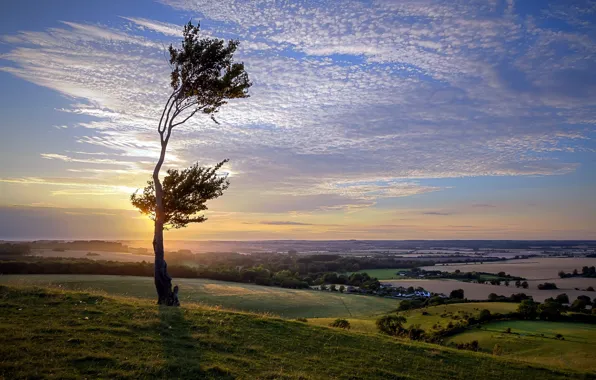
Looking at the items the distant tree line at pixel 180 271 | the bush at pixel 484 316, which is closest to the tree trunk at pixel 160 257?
the distant tree line at pixel 180 271

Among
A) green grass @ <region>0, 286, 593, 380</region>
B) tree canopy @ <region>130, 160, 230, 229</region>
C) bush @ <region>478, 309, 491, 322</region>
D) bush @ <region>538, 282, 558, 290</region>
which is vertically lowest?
bush @ <region>538, 282, 558, 290</region>

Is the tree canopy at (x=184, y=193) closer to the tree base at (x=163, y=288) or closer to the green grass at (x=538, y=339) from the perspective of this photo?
the tree base at (x=163, y=288)

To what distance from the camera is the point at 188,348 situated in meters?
11.8

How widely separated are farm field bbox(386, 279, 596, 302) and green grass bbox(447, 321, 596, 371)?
25.4 m

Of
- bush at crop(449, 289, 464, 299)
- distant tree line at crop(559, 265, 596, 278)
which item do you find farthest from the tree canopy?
distant tree line at crop(559, 265, 596, 278)

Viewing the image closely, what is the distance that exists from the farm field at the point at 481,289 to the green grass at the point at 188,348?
249ft

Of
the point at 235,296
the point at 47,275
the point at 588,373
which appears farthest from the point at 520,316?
the point at 47,275

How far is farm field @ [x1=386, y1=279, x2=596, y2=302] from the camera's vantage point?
83.1 meters

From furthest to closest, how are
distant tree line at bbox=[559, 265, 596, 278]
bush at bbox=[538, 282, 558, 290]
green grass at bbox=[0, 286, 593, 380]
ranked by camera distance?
distant tree line at bbox=[559, 265, 596, 278], bush at bbox=[538, 282, 558, 290], green grass at bbox=[0, 286, 593, 380]

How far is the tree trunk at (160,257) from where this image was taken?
20.2 meters

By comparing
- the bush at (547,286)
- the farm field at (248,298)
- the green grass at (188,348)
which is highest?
the green grass at (188,348)

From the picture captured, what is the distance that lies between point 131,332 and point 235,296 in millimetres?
49815

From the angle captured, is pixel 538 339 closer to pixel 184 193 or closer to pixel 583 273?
pixel 184 193

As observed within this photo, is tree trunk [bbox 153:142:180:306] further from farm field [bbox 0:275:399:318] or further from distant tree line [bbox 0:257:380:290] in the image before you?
distant tree line [bbox 0:257:380:290]
